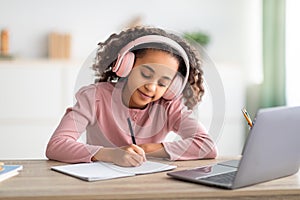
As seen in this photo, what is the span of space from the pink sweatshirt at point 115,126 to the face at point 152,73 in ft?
0.41

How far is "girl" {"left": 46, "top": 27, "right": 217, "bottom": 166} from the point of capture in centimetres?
160

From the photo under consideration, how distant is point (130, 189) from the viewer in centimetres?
133

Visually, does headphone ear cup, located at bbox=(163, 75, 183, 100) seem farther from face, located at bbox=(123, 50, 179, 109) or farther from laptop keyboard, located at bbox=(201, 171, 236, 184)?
laptop keyboard, located at bbox=(201, 171, 236, 184)

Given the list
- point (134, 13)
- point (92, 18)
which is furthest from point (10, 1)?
point (134, 13)

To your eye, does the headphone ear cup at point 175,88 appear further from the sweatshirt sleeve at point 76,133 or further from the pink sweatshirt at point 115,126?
the sweatshirt sleeve at point 76,133

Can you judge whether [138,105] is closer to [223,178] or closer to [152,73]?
[152,73]

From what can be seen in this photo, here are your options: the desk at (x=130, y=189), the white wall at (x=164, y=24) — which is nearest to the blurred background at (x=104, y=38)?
the white wall at (x=164, y=24)

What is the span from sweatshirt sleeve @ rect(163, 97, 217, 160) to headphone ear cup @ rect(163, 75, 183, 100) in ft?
0.27

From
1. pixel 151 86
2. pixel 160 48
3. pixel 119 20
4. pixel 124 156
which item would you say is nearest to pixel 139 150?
pixel 124 156

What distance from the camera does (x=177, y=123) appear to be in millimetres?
1875

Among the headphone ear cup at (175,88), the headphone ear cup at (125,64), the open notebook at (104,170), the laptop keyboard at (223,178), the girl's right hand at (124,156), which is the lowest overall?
the open notebook at (104,170)

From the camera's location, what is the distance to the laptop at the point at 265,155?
4.33 feet

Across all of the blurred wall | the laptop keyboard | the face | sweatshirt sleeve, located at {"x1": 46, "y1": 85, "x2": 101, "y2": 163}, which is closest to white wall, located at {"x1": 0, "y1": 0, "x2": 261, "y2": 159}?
the blurred wall

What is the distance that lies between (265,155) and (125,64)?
47 cm
